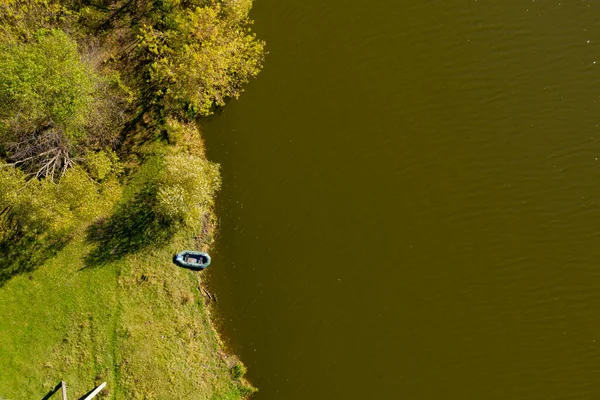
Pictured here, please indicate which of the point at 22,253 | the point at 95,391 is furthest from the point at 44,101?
the point at 95,391

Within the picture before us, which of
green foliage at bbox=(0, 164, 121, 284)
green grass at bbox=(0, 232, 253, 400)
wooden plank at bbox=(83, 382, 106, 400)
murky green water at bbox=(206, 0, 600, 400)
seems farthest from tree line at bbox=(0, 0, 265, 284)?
wooden plank at bbox=(83, 382, 106, 400)

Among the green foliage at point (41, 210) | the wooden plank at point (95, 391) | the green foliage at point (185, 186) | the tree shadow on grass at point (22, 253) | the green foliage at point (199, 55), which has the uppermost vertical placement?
the green foliage at point (199, 55)

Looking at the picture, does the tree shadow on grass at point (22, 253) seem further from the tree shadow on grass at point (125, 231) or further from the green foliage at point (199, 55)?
the green foliage at point (199, 55)

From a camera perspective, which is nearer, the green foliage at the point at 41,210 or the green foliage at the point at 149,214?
the green foliage at the point at 41,210

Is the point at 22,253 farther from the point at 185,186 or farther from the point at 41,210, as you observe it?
the point at 185,186

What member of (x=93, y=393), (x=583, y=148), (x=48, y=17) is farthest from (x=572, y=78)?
(x=93, y=393)

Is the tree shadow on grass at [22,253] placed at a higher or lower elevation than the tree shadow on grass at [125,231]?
lower

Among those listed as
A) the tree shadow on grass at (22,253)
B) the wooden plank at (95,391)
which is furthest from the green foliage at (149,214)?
the wooden plank at (95,391)
